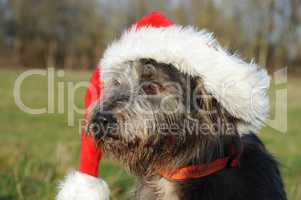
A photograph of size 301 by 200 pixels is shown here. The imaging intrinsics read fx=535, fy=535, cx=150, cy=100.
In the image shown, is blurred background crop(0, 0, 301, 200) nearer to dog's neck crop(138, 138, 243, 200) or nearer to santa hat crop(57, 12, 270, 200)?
santa hat crop(57, 12, 270, 200)

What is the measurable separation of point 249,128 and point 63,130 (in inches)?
330

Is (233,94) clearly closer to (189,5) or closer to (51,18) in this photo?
(189,5)

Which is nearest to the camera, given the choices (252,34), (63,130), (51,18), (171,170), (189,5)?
(171,170)

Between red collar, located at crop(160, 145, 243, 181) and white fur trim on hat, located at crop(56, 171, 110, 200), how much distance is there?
0.58 m

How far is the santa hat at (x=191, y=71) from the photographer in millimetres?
3422

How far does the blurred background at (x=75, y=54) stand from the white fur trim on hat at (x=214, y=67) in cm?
28

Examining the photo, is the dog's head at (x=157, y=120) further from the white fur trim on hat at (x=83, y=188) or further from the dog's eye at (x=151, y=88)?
the white fur trim on hat at (x=83, y=188)

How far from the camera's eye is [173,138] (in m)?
3.22

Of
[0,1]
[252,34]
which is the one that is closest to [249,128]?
[252,34]

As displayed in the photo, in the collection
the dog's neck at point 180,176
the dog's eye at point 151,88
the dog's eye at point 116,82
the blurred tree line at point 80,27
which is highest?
the blurred tree line at point 80,27

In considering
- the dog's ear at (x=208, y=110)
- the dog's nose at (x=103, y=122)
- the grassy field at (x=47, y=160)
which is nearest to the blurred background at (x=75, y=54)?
the grassy field at (x=47, y=160)

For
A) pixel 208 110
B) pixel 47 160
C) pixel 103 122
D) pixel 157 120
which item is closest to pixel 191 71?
pixel 208 110

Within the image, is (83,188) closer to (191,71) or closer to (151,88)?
(151,88)

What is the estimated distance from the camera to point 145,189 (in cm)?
355
